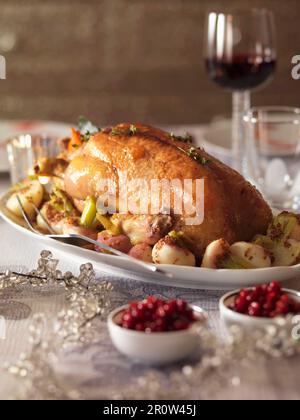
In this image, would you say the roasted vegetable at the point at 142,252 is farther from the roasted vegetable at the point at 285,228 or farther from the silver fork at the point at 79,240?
the roasted vegetable at the point at 285,228

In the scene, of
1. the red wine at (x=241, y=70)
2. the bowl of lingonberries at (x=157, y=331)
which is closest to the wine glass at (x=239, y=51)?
the red wine at (x=241, y=70)

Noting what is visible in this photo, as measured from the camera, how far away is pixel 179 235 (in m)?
1.34

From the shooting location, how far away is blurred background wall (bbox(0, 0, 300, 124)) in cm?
394

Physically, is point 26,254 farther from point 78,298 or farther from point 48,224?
point 78,298

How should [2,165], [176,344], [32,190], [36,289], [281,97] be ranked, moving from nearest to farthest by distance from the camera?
[176,344]
[36,289]
[32,190]
[2,165]
[281,97]

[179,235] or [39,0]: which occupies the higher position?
[39,0]

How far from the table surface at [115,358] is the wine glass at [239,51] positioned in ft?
→ 2.51

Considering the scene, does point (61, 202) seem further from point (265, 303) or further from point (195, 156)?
point (265, 303)

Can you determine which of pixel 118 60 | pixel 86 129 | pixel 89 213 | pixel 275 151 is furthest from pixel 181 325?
pixel 118 60

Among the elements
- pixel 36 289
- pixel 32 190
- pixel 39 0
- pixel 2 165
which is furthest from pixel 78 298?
pixel 39 0

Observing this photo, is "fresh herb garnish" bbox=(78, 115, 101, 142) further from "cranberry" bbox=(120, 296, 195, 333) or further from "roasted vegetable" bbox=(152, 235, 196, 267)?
"cranberry" bbox=(120, 296, 195, 333)

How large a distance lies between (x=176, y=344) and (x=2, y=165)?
1264 millimetres

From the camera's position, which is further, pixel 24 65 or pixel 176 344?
pixel 24 65

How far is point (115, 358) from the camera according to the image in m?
1.05
